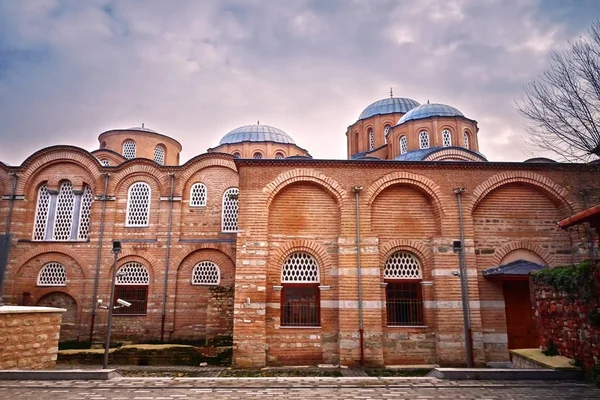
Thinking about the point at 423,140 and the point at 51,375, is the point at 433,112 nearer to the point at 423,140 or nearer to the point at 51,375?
the point at 423,140

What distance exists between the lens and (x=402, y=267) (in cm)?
1261

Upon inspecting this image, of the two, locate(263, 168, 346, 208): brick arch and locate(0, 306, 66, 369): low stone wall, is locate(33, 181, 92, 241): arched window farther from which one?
locate(263, 168, 346, 208): brick arch

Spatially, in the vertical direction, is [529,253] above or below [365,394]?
above

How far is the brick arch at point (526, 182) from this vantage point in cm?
1280

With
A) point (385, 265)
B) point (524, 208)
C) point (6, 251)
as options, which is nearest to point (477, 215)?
point (524, 208)

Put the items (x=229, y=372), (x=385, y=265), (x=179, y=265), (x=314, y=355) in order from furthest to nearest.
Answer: (x=179, y=265), (x=385, y=265), (x=314, y=355), (x=229, y=372)

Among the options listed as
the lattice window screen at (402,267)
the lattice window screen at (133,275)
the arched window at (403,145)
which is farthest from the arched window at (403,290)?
the lattice window screen at (133,275)

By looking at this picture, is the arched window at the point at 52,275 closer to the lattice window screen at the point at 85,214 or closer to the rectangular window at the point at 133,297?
the lattice window screen at the point at 85,214

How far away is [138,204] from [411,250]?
11376 mm

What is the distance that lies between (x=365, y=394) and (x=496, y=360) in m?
6.80

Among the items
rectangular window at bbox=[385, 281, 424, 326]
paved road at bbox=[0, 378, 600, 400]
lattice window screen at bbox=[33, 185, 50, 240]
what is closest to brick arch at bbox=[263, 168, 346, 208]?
rectangular window at bbox=[385, 281, 424, 326]

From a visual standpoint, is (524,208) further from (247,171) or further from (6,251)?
(6,251)

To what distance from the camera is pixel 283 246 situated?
12.3 metres

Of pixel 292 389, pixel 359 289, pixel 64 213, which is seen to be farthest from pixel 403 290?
pixel 64 213
